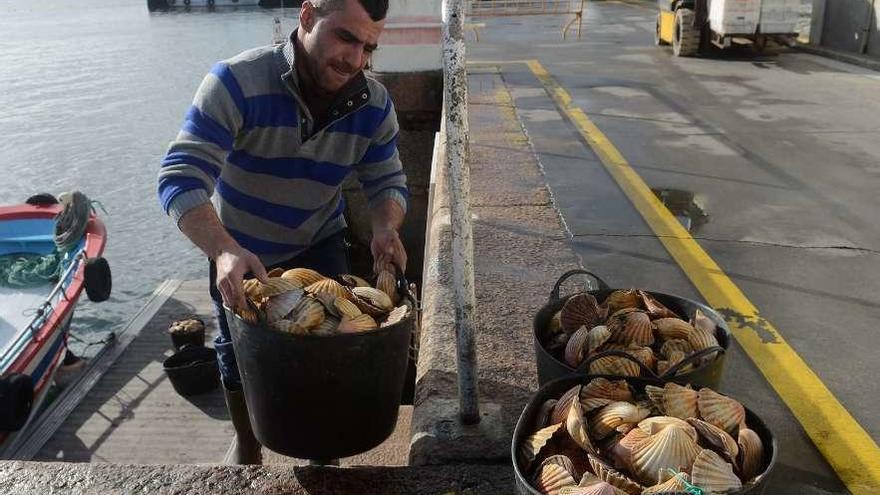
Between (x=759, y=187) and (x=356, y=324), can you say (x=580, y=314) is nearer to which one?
(x=356, y=324)

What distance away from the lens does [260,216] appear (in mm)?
3072

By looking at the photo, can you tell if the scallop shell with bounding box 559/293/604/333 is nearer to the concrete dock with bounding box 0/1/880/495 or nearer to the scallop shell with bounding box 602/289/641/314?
the scallop shell with bounding box 602/289/641/314

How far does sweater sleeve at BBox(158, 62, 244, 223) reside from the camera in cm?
248

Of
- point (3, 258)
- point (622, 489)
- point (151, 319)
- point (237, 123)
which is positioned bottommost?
point (151, 319)

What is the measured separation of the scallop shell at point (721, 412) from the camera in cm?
220

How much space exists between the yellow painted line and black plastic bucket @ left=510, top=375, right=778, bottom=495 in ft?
2.88

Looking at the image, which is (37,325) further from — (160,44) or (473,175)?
(160,44)

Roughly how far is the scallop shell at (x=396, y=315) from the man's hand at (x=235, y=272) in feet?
1.58

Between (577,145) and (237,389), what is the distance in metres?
5.84

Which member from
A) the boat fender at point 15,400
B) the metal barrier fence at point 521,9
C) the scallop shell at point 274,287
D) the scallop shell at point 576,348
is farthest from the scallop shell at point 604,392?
the metal barrier fence at point 521,9

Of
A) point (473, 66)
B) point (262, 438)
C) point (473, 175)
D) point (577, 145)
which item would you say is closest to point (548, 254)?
point (473, 175)

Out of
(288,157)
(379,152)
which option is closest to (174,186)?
(288,157)

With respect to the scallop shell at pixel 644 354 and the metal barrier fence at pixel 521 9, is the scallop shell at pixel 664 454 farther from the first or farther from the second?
the metal barrier fence at pixel 521 9

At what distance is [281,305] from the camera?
2.47m
